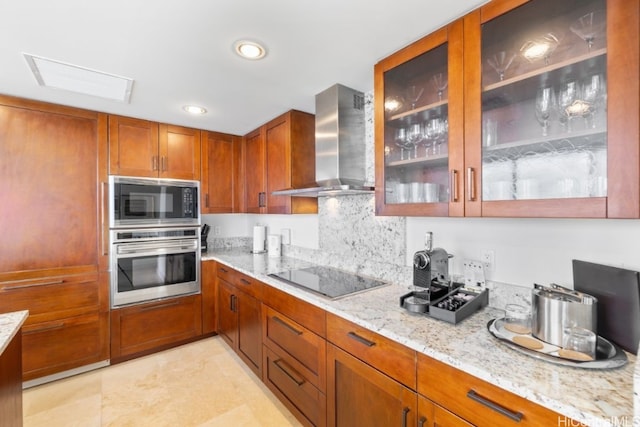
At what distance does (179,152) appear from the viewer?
9.61 ft

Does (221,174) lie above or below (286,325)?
above

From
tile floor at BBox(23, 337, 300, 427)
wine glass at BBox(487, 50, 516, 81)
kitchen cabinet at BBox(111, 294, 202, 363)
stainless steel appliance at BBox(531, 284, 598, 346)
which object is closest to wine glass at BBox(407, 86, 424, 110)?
wine glass at BBox(487, 50, 516, 81)

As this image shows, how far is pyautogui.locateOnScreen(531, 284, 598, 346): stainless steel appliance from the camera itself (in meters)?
1.02

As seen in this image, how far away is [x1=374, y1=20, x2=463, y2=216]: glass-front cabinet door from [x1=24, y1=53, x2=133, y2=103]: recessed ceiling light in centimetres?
170

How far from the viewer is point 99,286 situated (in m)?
2.48

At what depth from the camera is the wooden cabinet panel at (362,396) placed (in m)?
1.17

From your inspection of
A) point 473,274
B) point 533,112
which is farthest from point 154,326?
point 533,112

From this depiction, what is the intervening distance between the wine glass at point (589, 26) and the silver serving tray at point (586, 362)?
3.43 feet

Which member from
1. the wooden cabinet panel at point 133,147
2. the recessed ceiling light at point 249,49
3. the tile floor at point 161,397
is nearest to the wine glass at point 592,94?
the recessed ceiling light at point 249,49

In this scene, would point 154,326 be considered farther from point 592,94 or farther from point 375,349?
point 592,94

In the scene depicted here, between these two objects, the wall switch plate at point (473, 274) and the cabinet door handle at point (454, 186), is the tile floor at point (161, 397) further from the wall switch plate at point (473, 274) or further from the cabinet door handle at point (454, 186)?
the cabinet door handle at point (454, 186)

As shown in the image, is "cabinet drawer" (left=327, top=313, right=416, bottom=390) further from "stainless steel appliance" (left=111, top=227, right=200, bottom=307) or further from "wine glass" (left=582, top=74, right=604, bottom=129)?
"stainless steel appliance" (left=111, top=227, right=200, bottom=307)

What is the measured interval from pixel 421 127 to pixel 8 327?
209 centimetres

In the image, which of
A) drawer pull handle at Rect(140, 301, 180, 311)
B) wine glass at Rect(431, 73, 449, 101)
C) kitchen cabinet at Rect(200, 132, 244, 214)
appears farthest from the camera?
kitchen cabinet at Rect(200, 132, 244, 214)
